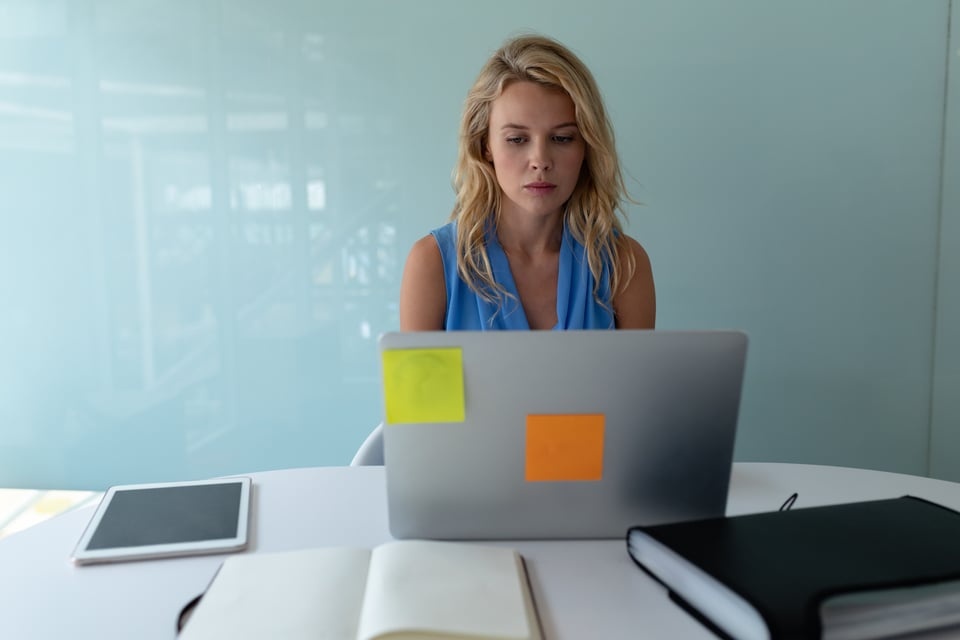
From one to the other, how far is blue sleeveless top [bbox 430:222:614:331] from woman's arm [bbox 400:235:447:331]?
0.02 metres

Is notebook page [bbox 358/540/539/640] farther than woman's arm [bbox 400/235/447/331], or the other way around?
woman's arm [bbox 400/235/447/331]

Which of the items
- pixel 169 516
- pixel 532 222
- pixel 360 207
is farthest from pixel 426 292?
pixel 169 516

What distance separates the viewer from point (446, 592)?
0.70 meters

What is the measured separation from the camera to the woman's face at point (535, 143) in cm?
162

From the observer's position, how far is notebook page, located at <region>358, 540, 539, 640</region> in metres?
0.64

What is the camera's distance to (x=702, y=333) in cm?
82

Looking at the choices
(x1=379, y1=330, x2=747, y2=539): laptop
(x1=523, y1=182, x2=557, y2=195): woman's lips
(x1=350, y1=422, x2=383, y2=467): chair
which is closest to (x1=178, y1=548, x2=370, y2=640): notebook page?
(x1=379, y1=330, x2=747, y2=539): laptop

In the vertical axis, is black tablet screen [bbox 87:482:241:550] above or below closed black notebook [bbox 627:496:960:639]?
below

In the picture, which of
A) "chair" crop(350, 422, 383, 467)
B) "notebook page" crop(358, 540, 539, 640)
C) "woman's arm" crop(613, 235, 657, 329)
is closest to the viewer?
"notebook page" crop(358, 540, 539, 640)

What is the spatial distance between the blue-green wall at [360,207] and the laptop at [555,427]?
4.54 feet

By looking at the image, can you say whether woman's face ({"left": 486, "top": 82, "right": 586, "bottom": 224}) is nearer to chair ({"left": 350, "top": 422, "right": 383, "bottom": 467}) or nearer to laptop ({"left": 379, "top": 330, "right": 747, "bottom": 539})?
chair ({"left": 350, "top": 422, "right": 383, "bottom": 467})

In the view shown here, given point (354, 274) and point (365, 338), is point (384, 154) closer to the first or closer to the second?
point (354, 274)

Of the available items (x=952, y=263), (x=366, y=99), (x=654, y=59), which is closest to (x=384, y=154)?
(x=366, y=99)

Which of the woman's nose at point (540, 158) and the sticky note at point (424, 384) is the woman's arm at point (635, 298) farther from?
the sticky note at point (424, 384)
